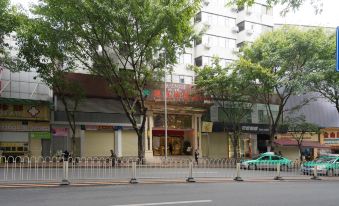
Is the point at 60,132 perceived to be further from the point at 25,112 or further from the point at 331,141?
the point at 331,141

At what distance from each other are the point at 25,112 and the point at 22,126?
1008mm

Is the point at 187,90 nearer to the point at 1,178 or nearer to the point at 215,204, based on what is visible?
the point at 1,178

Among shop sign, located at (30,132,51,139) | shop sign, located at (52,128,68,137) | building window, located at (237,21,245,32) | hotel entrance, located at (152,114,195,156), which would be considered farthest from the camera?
building window, located at (237,21,245,32)

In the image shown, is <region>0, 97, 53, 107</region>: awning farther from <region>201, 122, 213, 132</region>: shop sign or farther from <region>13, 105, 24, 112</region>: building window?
<region>201, 122, 213, 132</region>: shop sign

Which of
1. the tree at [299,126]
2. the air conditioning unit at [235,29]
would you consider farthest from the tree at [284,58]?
the air conditioning unit at [235,29]

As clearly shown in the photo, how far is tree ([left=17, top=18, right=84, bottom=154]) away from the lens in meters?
24.3

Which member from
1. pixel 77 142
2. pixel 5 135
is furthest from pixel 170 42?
pixel 5 135

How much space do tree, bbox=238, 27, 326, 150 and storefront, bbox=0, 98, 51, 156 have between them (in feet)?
48.7

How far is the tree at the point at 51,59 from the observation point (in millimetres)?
24312

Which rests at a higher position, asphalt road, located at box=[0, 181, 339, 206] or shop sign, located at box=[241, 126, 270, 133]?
shop sign, located at box=[241, 126, 270, 133]

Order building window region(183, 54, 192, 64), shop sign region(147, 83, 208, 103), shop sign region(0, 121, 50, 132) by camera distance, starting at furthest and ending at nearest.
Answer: building window region(183, 54, 192, 64), shop sign region(147, 83, 208, 103), shop sign region(0, 121, 50, 132)

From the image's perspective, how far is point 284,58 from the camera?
99.4 feet

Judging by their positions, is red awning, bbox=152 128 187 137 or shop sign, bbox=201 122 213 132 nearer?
red awning, bbox=152 128 187 137

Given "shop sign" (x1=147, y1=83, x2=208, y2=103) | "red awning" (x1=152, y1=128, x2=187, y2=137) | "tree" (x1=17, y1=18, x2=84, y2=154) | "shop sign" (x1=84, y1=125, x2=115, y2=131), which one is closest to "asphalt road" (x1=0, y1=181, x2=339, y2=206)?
"tree" (x1=17, y1=18, x2=84, y2=154)
